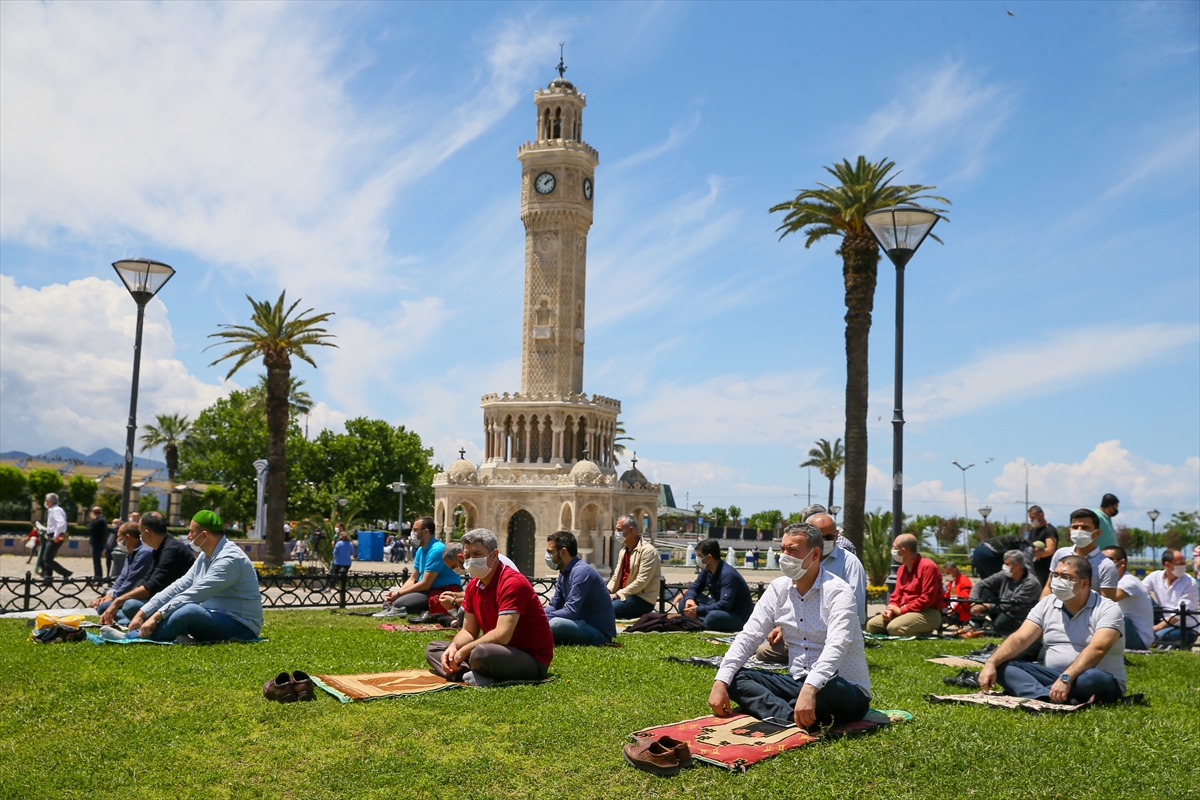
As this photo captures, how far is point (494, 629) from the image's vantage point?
8.06 meters

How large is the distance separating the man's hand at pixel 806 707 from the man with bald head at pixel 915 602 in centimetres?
704

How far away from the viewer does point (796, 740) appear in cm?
611

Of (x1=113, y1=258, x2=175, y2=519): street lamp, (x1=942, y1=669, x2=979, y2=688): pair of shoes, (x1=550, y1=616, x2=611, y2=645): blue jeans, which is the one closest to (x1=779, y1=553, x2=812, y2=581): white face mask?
(x1=942, y1=669, x2=979, y2=688): pair of shoes

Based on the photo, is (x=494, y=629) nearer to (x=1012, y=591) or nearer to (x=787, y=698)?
(x=787, y=698)

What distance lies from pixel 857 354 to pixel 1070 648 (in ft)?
64.7

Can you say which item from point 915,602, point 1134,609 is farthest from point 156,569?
point 1134,609

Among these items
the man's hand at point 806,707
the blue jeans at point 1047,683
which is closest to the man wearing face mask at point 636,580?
the blue jeans at point 1047,683

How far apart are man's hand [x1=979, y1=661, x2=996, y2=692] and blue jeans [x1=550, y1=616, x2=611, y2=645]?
4.13 m

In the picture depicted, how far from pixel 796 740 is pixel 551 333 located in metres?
43.0

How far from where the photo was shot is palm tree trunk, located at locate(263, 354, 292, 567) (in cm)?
3095

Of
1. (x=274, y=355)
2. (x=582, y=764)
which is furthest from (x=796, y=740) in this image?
(x=274, y=355)

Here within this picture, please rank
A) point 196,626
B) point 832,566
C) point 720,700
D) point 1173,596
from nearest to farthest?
point 720,700 < point 832,566 < point 196,626 < point 1173,596

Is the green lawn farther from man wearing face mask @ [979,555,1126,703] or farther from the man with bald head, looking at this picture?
the man with bald head

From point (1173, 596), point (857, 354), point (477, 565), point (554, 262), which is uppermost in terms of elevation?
point (554, 262)
